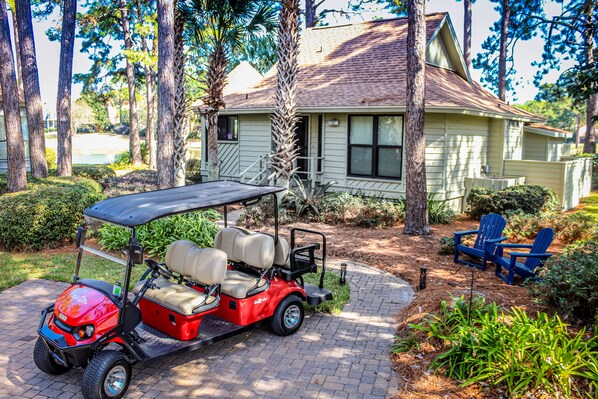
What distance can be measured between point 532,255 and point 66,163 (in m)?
16.4

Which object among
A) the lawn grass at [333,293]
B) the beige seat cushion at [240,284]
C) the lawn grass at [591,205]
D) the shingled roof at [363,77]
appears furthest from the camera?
the lawn grass at [591,205]

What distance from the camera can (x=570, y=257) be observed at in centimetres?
636

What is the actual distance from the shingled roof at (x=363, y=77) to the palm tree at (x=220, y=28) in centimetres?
204

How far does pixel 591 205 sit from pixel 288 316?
15.5 metres

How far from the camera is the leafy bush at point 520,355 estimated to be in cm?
443

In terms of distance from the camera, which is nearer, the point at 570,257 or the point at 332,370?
the point at 332,370

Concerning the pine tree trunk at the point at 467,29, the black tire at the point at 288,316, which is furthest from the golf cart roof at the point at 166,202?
the pine tree trunk at the point at 467,29

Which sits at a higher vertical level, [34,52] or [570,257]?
[34,52]

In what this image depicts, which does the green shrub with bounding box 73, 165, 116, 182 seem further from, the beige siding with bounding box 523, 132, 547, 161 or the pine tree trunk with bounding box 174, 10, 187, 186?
the beige siding with bounding box 523, 132, 547, 161

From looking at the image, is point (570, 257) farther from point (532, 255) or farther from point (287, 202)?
point (287, 202)

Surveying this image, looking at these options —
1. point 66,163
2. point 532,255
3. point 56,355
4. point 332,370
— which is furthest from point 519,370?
point 66,163

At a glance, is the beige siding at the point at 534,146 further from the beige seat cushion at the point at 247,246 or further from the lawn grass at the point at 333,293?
the beige seat cushion at the point at 247,246

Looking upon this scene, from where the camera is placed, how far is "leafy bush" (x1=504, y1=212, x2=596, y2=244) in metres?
10.3

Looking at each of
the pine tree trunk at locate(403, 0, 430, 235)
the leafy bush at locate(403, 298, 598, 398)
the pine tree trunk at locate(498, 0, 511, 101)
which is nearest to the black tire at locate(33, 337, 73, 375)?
the leafy bush at locate(403, 298, 598, 398)
